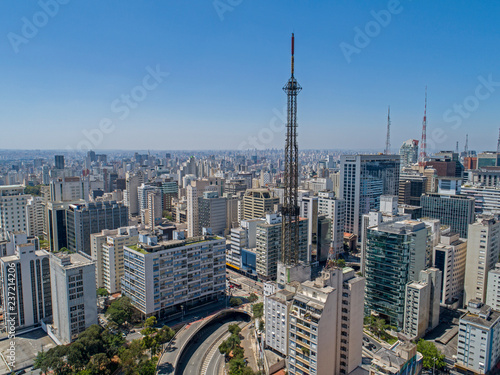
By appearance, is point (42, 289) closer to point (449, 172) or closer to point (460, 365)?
point (460, 365)

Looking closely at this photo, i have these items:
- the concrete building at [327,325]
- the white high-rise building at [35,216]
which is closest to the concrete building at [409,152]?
the white high-rise building at [35,216]

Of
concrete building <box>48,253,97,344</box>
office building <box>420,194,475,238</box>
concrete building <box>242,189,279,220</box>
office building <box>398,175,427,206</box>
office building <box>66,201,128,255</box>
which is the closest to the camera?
concrete building <box>48,253,97,344</box>

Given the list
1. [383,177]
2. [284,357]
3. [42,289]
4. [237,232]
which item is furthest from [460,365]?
[383,177]

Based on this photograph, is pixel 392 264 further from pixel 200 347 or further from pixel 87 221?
pixel 87 221

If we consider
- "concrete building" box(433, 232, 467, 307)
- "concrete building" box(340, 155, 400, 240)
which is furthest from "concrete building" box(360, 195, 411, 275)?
"concrete building" box(340, 155, 400, 240)

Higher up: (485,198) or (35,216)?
(485,198)

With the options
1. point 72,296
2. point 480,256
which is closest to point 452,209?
point 480,256

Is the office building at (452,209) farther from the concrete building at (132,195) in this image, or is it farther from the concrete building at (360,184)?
the concrete building at (132,195)

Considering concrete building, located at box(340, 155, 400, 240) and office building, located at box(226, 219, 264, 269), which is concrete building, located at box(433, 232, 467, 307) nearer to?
office building, located at box(226, 219, 264, 269)
